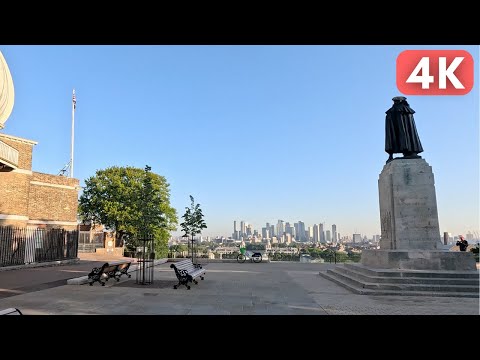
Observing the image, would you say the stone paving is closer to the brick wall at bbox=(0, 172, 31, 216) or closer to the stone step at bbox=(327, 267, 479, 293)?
the stone step at bbox=(327, 267, 479, 293)

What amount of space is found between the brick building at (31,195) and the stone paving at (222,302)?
310 inches

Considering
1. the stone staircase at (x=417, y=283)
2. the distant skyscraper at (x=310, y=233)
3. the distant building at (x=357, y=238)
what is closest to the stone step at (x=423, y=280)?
the stone staircase at (x=417, y=283)

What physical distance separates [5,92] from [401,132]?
64.1ft

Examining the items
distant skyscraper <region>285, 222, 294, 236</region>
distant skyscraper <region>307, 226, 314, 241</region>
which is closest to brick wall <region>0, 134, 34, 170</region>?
distant skyscraper <region>307, 226, 314, 241</region>

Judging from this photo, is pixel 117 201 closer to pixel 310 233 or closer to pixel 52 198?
pixel 52 198

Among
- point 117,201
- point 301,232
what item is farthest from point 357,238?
point 301,232

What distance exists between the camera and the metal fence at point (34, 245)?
19.7m

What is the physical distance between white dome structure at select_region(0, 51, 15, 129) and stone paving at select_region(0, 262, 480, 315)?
1101 cm

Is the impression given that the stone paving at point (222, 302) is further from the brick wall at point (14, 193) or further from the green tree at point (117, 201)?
the green tree at point (117, 201)

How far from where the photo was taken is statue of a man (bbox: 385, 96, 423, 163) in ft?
47.2

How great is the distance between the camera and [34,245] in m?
22.1

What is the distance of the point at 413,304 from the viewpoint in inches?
367

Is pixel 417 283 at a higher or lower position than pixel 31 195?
lower
